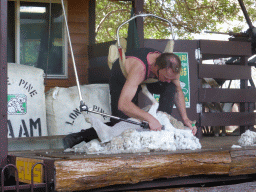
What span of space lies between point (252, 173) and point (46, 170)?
149cm

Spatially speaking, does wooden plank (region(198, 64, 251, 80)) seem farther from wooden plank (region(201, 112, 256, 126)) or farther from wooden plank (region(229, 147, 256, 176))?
wooden plank (region(229, 147, 256, 176))

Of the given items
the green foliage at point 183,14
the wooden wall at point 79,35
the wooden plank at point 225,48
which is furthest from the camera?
the green foliage at point 183,14

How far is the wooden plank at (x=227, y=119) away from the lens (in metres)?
4.57

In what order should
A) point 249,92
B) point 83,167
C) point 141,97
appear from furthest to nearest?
point 249,92, point 141,97, point 83,167

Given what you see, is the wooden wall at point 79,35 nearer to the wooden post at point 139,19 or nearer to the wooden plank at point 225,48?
the wooden post at point 139,19

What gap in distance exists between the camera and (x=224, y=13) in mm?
8219

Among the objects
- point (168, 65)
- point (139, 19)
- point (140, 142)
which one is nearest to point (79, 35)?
point (139, 19)

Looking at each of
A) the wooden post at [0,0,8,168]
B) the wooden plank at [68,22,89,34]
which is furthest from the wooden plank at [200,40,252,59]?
the wooden post at [0,0,8,168]

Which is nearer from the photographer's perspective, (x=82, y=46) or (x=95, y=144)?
(x=95, y=144)

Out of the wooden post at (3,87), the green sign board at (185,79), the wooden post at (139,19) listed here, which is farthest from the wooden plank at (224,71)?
the wooden post at (3,87)

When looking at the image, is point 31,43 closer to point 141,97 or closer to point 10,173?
point 141,97

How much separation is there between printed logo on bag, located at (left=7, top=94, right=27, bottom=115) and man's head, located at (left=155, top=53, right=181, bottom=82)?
1.66m

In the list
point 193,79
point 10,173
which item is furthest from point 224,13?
point 10,173

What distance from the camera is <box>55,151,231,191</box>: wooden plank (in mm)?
1930
